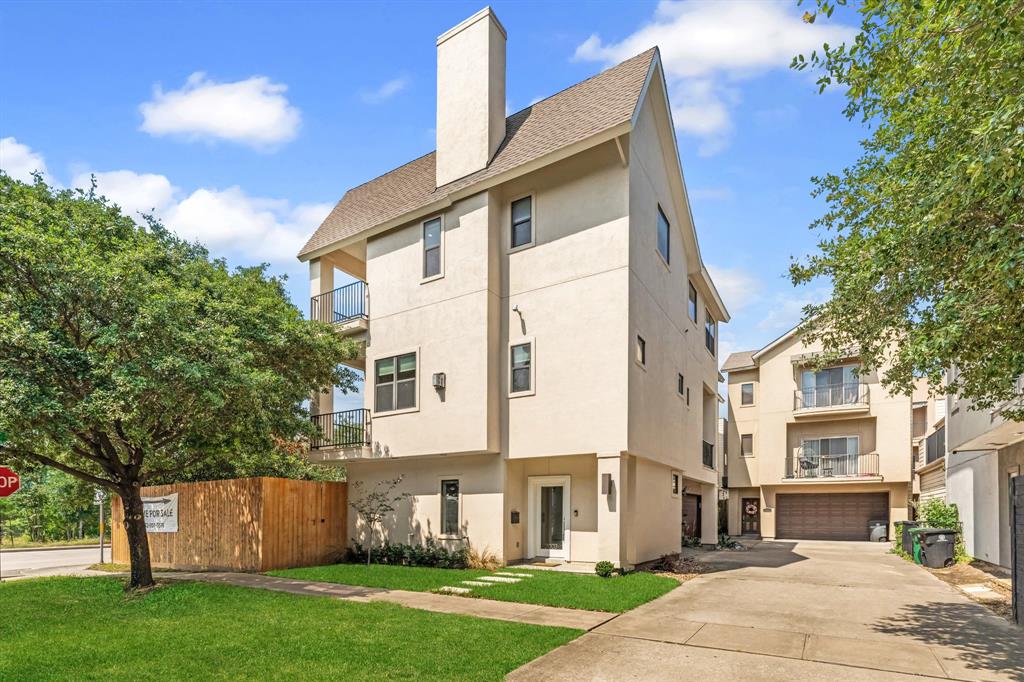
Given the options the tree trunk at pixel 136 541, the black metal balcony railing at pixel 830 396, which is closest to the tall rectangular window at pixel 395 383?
the tree trunk at pixel 136 541

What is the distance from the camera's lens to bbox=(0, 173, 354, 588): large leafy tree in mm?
10273

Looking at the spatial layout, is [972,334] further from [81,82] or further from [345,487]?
[345,487]

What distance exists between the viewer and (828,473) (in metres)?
29.9

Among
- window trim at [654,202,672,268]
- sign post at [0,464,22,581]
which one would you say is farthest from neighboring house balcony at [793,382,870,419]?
sign post at [0,464,22,581]

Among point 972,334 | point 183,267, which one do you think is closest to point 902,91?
point 972,334

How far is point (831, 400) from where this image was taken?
3002 centimetres

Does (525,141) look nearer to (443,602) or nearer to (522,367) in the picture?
(522,367)

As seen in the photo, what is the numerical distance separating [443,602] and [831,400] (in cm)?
2503

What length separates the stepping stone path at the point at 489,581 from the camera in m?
11.8

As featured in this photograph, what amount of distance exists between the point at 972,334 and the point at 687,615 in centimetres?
550

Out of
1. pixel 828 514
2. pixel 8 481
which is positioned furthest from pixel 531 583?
pixel 828 514

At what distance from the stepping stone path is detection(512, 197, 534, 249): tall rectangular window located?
7446 mm

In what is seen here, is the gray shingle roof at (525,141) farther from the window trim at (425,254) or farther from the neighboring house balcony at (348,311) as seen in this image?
the neighboring house balcony at (348,311)

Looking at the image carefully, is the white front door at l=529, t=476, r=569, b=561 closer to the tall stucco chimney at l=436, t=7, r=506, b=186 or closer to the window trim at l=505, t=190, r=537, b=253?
the window trim at l=505, t=190, r=537, b=253
